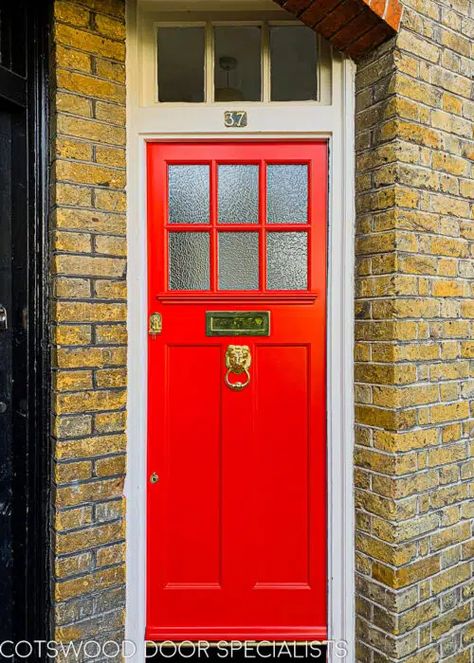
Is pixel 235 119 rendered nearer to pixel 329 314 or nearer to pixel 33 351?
pixel 329 314

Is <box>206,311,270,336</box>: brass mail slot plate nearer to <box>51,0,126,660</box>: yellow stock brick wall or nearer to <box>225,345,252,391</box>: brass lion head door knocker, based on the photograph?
<box>225,345,252,391</box>: brass lion head door knocker

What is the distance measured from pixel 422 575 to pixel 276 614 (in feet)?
2.19

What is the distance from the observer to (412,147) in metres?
1.80

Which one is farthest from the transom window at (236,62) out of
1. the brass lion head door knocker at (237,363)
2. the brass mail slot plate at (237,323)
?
the brass lion head door knocker at (237,363)

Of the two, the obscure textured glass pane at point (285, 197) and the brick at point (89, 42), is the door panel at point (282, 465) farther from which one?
the brick at point (89, 42)

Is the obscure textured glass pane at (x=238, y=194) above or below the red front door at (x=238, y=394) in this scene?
above

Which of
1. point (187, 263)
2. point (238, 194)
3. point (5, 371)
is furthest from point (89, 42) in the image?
point (5, 371)

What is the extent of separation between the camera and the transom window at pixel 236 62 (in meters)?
1.97

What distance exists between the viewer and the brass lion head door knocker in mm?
2006

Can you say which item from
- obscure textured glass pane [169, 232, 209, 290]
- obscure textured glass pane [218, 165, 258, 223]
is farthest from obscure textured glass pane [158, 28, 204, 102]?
obscure textured glass pane [169, 232, 209, 290]

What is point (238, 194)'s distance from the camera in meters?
2.02

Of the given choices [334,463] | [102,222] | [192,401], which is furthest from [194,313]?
[334,463]

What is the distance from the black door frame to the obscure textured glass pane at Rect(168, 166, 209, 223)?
1.70 feet

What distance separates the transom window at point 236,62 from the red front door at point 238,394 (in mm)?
219
